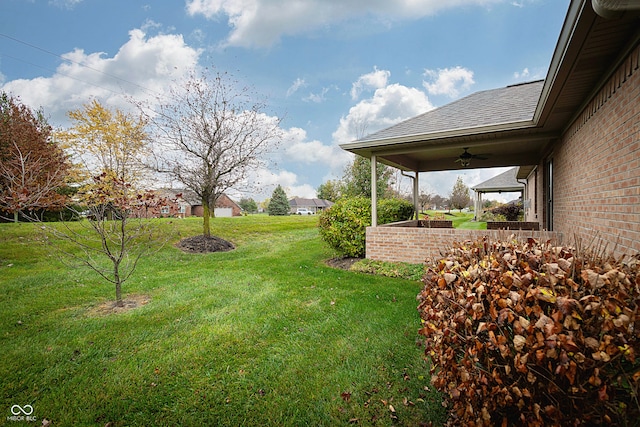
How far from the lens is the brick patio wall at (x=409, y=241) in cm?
681

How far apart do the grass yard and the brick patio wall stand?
49.8 inches

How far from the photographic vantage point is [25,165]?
7711 millimetres

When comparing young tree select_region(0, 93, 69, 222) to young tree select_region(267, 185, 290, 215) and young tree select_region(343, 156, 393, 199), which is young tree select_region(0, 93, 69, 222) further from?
young tree select_region(267, 185, 290, 215)

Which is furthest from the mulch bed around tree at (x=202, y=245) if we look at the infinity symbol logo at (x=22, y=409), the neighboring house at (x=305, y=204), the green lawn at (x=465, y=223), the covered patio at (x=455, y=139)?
the neighboring house at (x=305, y=204)

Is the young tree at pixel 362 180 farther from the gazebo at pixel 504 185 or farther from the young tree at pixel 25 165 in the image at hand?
the young tree at pixel 25 165

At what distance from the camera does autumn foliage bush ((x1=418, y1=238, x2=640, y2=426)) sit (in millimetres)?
1424

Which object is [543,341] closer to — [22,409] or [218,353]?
[218,353]

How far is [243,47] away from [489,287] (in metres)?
13.0

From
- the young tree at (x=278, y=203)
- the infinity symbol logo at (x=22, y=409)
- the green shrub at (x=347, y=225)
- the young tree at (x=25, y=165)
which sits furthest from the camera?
the young tree at (x=278, y=203)

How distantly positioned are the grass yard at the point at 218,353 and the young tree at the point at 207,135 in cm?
526

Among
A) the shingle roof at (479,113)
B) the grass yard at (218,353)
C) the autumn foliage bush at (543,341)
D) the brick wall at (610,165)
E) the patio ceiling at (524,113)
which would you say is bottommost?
the grass yard at (218,353)

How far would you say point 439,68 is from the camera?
12.2 meters

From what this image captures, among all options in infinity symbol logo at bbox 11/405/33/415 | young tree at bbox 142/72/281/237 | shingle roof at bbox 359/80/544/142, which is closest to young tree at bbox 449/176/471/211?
shingle roof at bbox 359/80/544/142

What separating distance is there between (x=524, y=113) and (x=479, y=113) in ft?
3.38
